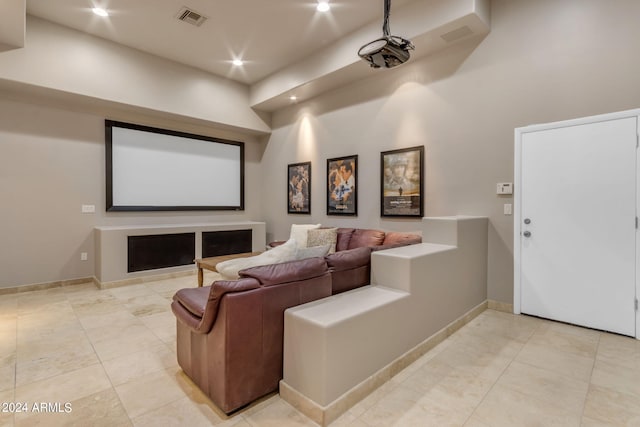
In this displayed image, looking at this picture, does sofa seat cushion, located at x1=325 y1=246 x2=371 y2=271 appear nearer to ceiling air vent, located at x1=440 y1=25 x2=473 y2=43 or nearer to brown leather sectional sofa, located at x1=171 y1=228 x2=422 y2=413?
brown leather sectional sofa, located at x1=171 y1=228 x2=422 y2=413

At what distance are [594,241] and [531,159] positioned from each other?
38.6 inches

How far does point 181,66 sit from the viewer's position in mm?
5312

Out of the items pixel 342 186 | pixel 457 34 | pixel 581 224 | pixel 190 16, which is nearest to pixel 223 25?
pixel 190 16

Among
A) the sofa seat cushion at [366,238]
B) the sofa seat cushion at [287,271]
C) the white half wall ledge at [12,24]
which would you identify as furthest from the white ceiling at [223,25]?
the sofa seat cushion at [287,271]

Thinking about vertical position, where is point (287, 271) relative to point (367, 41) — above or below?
below

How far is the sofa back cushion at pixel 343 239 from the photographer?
15.5 ft

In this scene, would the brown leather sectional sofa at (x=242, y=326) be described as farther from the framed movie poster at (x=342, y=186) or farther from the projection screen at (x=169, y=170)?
the projection screen at (x=169, y=170)

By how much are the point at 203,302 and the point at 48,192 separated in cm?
407

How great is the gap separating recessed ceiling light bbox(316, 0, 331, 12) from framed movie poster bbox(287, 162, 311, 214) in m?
2.52

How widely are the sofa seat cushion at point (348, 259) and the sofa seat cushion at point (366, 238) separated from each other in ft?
5.66

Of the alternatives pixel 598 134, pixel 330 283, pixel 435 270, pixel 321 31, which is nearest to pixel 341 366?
pixel 330 283

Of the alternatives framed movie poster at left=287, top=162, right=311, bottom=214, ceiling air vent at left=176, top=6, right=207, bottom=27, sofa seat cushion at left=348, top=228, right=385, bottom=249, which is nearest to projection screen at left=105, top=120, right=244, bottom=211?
framed movie poster at left=287, top=162, right=311, bottom=214

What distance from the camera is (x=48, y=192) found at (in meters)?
4.50

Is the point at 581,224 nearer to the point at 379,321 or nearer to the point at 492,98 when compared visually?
the point at 492,98
